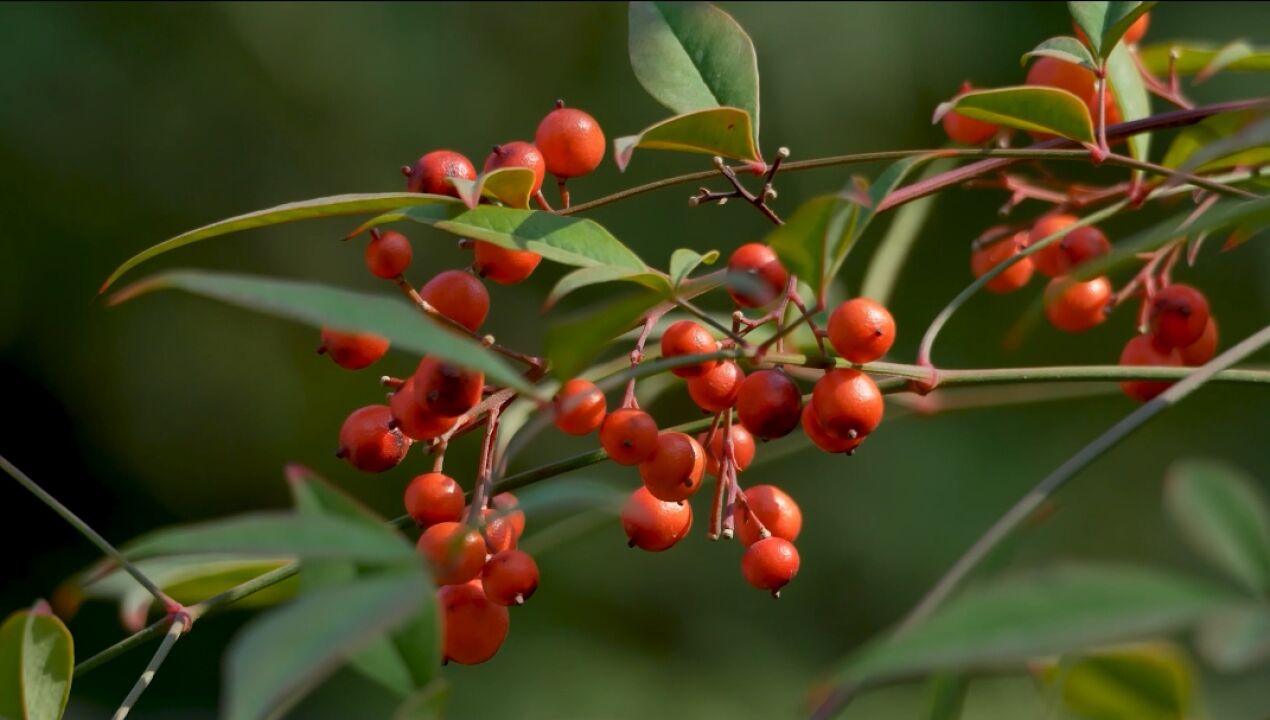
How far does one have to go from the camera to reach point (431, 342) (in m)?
0.26

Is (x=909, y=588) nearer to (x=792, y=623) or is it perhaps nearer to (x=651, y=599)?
(x=792, y=623)

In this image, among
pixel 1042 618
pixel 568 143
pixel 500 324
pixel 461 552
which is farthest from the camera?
pixel 500 324

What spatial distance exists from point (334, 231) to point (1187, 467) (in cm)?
208

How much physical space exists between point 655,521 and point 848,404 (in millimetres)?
88

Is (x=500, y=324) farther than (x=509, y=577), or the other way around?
(x=500, y=324)

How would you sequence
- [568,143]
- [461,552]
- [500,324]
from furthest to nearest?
[500,324]
[568,143]
[461,552]

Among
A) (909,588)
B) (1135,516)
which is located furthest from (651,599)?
(1135,516)

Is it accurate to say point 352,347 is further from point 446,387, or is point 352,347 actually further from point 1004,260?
point 1004,260

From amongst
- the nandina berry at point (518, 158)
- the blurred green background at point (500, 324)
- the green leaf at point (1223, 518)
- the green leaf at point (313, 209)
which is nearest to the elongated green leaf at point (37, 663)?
the green leaf at point (313, 209)

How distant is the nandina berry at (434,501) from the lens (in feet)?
1.44

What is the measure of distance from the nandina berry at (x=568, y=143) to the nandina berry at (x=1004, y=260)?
224 mm

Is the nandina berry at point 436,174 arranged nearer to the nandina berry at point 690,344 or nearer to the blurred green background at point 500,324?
the nandina berry at point 690,344

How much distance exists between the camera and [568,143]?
0.49 m

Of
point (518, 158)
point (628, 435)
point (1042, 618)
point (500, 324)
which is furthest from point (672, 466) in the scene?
point (500, 324)
